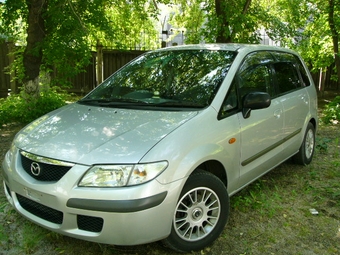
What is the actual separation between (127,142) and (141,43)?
1271 centimetres

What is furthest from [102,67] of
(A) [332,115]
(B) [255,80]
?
(B) [255,80]

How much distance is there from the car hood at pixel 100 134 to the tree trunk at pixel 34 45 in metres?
3.65

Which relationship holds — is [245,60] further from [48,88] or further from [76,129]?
[48,88]

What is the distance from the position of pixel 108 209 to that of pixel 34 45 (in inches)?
203

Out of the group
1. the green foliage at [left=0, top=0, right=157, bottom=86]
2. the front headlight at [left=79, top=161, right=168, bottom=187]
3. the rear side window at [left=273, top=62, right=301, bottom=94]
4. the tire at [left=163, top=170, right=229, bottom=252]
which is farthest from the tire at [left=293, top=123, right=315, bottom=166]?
the green foliage at [left=0, top=0, right=157, bottom=86]

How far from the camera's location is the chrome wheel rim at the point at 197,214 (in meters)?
2.88

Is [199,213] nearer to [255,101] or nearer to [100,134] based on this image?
[100,134]

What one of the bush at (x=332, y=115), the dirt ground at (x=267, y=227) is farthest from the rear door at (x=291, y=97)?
the bush at (x=332, y=115)

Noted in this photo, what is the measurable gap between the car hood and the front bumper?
19cm

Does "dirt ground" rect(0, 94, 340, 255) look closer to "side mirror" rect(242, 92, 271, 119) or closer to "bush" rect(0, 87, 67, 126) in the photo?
"side mirror" rect(242, 92, 271, 119)

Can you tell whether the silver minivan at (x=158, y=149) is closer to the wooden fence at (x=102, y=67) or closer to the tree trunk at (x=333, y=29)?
the tree trunk at (x=333, y=29)

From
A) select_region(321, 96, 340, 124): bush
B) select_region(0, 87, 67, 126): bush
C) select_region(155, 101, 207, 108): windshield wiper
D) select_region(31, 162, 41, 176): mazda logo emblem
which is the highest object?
select_region(155, 101, 207, 108): windshield wiper

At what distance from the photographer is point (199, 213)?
3000 millimetres

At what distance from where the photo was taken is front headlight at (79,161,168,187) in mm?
2539
